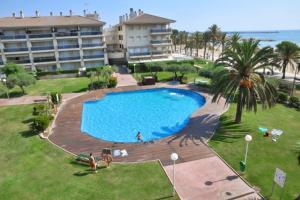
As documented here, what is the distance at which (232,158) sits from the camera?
19391mm

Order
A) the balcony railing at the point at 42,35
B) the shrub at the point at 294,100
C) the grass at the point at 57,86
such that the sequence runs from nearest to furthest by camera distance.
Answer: the shrub at the point at 294,100 → the grass at the point at 57,86 → the balcony railing at the point at 42,35

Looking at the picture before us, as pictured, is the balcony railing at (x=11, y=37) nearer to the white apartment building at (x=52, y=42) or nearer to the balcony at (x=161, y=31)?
the white apartment building at (x=52, y=42)

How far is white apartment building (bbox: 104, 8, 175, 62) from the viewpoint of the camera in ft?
198

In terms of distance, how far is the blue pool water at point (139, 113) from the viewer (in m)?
26.7

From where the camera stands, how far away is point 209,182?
54.0 feet

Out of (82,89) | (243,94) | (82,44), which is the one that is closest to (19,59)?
(82,44)

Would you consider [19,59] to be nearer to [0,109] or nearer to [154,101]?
[0,109]

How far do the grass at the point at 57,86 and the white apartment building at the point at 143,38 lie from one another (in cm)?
1588

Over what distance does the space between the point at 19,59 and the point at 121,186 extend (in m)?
49.8

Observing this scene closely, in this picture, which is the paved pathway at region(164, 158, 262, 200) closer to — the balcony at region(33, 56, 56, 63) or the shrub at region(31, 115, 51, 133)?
the shrub at region(31, 115, 51, 133)

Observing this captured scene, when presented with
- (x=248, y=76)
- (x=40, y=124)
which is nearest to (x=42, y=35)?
(x=40, y=124)

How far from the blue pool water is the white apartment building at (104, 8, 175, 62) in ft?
71.5

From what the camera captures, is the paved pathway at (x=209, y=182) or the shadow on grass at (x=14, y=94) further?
the shadow on grass at (x=14, y=94)

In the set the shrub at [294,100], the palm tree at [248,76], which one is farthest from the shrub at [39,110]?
the shrub at [294,100]
